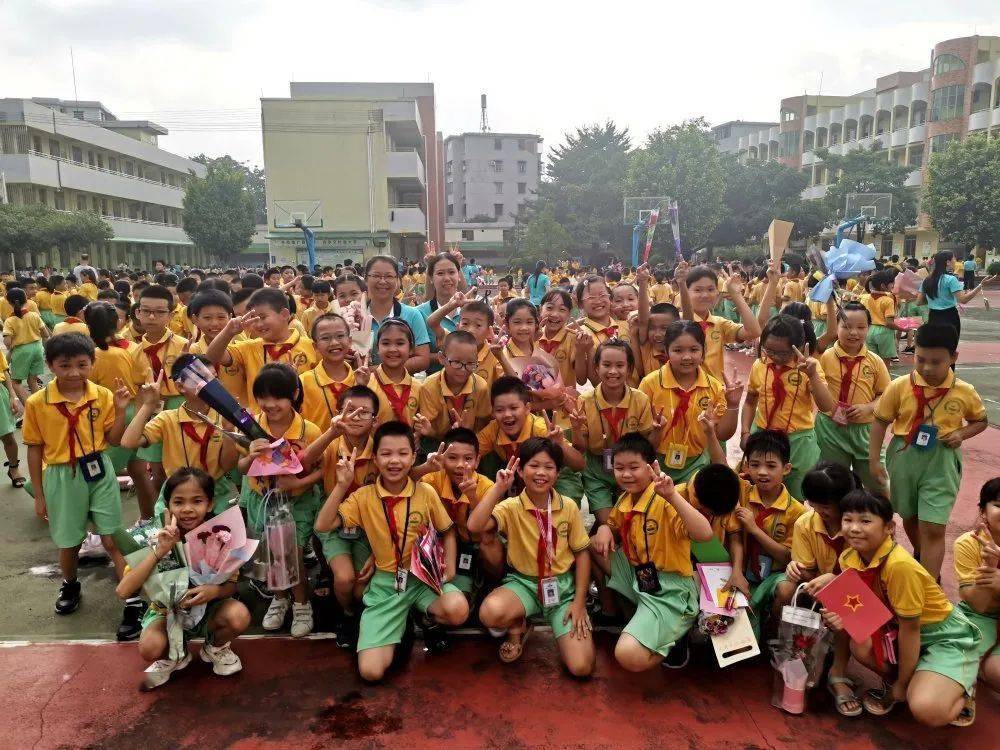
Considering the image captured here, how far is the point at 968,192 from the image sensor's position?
2752 centimetres

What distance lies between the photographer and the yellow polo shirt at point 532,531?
3531mm

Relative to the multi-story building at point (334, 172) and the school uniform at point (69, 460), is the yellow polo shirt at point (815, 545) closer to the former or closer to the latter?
the school uniform at point (69, 460)

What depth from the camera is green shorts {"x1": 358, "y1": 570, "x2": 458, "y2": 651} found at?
131 inches

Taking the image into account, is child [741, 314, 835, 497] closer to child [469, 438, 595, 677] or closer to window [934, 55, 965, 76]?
child [469, 438, 595, 677]

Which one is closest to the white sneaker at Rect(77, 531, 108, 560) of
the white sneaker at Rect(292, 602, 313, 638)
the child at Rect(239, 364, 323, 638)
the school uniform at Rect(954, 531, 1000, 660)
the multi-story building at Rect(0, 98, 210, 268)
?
the child at Rect(239, 364, 323, 638)

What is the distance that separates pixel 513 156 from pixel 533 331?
58.2 meters

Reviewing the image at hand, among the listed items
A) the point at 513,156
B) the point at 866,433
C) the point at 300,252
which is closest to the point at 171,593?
the point at 866,433

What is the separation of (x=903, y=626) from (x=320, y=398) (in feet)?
10.3

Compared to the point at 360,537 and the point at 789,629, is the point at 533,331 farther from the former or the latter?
the point at 789,629

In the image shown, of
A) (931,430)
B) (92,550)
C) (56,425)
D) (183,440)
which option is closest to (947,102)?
(931,430)

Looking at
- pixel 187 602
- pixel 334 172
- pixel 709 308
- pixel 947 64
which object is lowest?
pixel 187 602

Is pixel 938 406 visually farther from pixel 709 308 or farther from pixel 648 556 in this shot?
pixel 648 556

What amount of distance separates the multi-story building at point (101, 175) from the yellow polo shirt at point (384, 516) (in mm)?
27770

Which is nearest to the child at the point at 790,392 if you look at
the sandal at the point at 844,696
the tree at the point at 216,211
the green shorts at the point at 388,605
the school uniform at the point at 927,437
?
the school uniform at the point at 927,437
